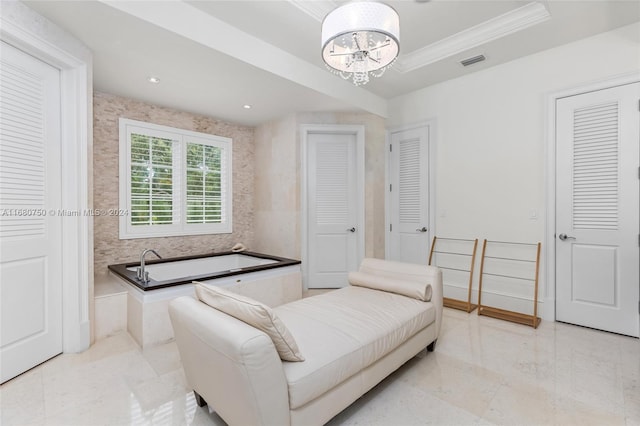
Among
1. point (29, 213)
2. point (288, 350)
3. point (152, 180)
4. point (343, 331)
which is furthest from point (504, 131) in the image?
point (29, 213)

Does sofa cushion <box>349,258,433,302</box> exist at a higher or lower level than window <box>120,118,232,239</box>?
lower

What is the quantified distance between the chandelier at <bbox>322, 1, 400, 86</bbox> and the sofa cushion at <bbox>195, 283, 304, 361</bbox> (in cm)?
162

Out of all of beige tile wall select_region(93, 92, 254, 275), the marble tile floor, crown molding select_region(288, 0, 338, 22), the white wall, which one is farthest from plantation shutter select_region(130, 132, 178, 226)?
the white wall

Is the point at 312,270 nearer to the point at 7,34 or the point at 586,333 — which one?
the point at 586,333

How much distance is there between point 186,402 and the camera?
6.11ft

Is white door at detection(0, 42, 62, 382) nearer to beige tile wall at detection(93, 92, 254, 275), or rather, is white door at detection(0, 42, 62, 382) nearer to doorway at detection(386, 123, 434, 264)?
beige tile wall at detection(93, 92, 254, 275)

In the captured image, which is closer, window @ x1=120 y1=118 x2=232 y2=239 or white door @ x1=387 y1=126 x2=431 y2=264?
window @ x1=120 y1=118 x2=232 y2=239

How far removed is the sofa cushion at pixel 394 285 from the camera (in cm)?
239

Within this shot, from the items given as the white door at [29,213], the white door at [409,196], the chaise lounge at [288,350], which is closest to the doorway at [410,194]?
the white door at [409,196]

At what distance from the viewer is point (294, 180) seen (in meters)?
4.27

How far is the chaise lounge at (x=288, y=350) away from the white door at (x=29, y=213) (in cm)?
136

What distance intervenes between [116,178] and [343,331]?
131 inches

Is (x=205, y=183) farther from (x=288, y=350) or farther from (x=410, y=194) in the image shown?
(x=288, y=350)

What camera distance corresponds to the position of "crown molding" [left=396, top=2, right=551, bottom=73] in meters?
2.70
